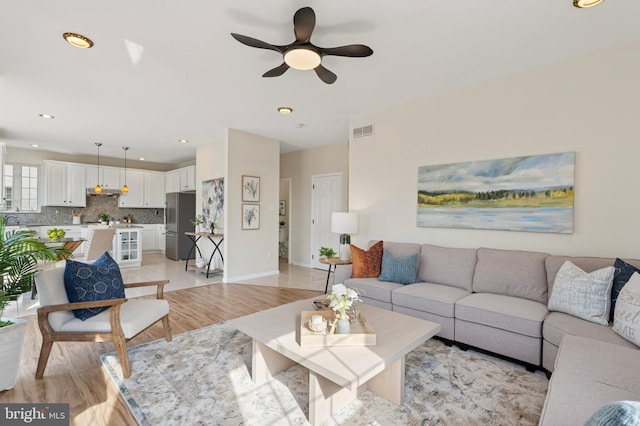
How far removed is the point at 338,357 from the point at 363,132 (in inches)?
134

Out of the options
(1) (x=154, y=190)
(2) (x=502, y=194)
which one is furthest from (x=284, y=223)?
(2) (x=502, y=194)

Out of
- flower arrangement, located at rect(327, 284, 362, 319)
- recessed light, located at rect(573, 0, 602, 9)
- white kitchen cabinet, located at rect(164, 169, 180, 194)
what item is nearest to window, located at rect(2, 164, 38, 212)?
white kitchen cabinet, located at rect(164, 169, 180, 194)

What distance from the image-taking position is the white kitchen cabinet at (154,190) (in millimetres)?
8328

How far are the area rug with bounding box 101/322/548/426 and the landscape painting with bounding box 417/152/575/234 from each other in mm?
1412

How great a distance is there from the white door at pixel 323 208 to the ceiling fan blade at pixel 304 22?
4.08m

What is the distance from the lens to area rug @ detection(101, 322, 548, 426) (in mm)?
1788

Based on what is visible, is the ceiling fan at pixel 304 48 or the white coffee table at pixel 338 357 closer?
the white coffee table at pixel 338 357

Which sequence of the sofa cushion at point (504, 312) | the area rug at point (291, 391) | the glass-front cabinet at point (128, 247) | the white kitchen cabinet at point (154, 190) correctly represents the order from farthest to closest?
the white kitchen cabinet at point (154, 190) < the glass-front cabinet at point (128, 247) < the sofa cushion at point (504, 312) < the area rug at point (291, 391)

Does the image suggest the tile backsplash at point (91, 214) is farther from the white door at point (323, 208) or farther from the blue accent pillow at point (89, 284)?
the blue accent pillow at point (89, 284)

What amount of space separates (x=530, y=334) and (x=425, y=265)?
1.25 m

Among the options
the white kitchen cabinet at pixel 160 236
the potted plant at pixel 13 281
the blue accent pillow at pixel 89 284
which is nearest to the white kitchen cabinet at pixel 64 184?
the white kitchen cabinet at pixel 160 236

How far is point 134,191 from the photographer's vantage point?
8.13 meters

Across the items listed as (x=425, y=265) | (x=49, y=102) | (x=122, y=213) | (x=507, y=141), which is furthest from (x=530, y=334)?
(x=122, y=213)

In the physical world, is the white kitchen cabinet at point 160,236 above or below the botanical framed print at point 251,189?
below
